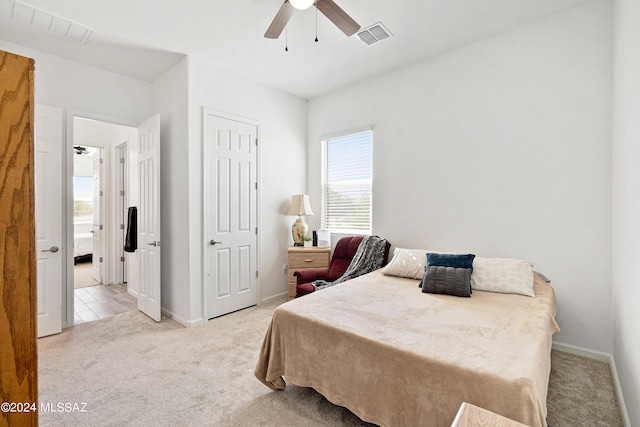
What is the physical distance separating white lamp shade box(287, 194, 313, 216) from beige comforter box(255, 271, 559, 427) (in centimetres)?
190

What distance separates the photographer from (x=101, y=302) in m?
4.19

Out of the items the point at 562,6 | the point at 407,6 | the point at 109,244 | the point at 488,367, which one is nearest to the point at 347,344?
the point at 488,367

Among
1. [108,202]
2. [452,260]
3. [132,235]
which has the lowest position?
[452,260]

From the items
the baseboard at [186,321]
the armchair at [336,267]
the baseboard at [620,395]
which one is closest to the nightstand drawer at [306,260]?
the armchair at [336,267]

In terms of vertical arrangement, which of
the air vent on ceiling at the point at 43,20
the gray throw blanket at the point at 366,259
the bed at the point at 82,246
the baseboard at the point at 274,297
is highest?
the air vent on ceiling at the point at 43,20

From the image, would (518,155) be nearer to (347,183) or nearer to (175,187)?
(347,183)

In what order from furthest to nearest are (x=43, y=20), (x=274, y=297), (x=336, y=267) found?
(x=274, y=297), (x=336, y=267), (x=43, y=20)

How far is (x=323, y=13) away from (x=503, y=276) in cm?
266

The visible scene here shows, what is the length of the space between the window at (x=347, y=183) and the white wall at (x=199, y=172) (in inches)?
23.0

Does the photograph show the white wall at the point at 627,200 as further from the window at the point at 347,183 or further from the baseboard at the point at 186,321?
the baseboard at the point at 186,321

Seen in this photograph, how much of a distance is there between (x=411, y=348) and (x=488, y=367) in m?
0.35

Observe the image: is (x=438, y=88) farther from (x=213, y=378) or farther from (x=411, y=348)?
(x=213, y=378)

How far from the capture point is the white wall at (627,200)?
160cm

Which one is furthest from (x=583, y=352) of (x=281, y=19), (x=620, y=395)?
(x=281, y=19)
